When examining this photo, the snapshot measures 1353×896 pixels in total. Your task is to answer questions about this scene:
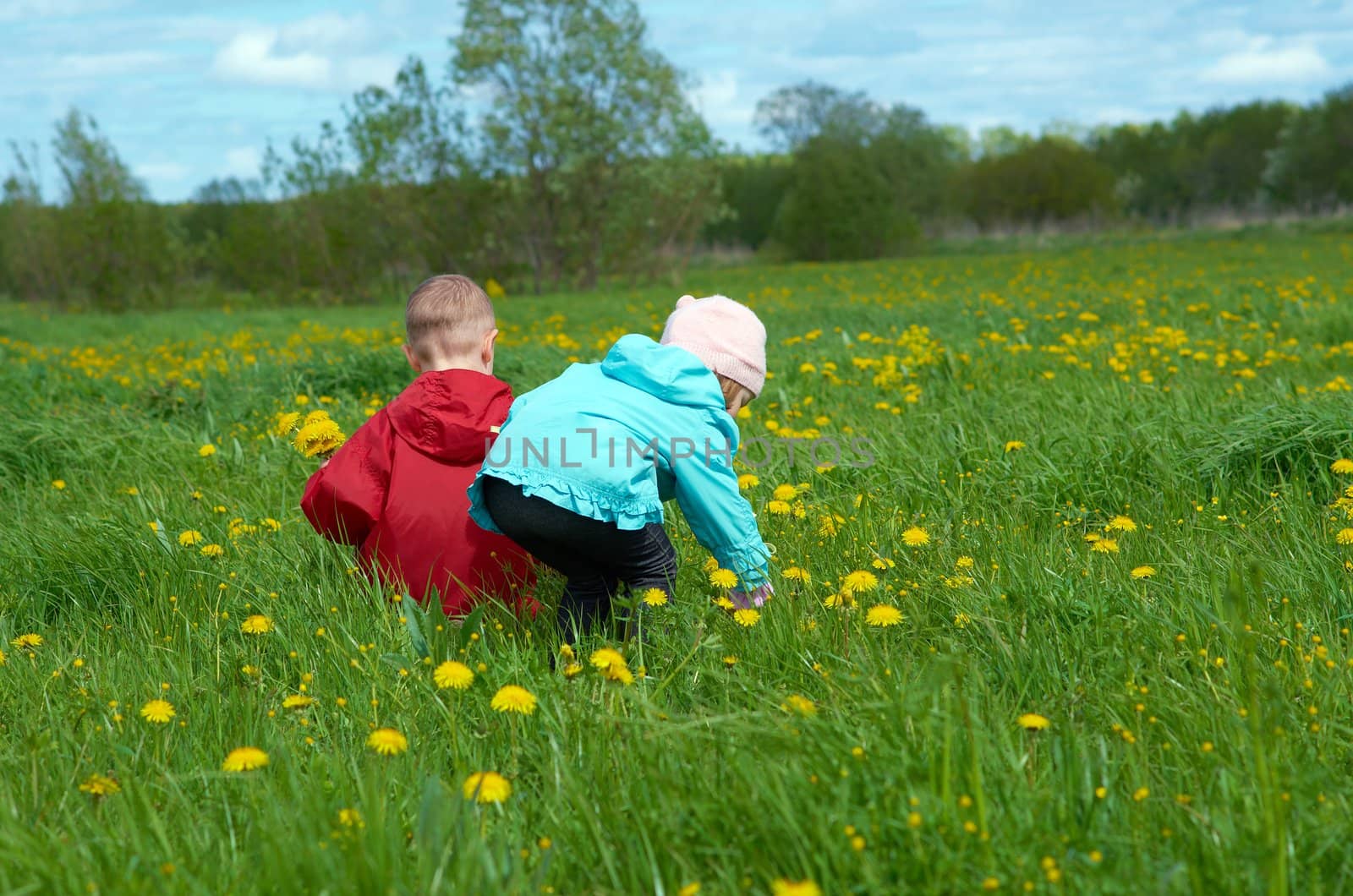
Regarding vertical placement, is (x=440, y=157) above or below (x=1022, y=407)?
above

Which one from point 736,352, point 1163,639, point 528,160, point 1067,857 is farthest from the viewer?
point 528,160

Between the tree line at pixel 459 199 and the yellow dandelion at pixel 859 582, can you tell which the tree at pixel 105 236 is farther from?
the yellow dandelion at pixel 859 582

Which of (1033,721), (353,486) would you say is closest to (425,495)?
(353,486)

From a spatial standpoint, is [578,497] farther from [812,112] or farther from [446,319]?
[812,112]

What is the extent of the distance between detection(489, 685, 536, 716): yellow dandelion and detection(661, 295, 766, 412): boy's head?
42.6 inches

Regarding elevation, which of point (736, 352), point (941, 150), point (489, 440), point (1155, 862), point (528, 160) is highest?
point (941, 150)

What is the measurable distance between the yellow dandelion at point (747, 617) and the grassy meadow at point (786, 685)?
0.01 meters

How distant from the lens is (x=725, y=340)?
2.63 m

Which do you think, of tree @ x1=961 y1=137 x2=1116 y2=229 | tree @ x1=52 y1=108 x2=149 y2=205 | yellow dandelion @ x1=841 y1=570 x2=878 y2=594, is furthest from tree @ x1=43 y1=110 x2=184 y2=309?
tree @ x1=961 y1=137 x2=1116 y2=229

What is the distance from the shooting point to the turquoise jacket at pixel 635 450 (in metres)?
2.38

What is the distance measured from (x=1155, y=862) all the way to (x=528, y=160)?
67.4 feet

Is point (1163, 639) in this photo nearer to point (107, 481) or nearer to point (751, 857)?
point (751, 857)

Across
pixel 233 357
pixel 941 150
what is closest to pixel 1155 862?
pixel 233 357

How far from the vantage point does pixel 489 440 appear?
106 inches
